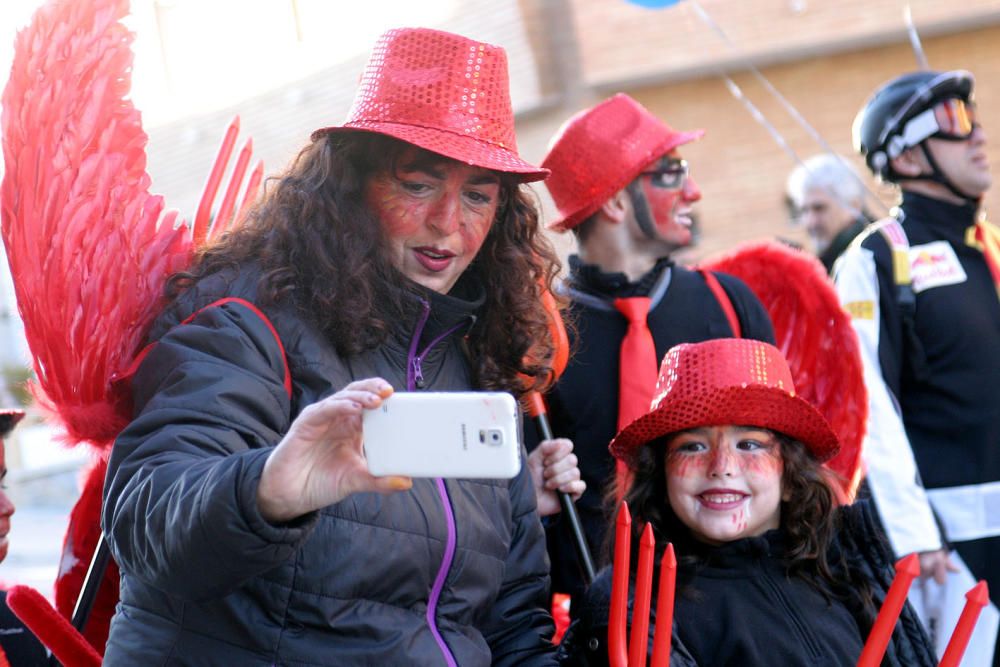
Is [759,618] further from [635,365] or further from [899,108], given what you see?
[899,108]

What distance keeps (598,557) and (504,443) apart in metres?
1.63

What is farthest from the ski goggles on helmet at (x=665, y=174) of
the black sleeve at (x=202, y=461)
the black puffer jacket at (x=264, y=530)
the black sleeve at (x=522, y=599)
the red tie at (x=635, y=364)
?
the black sleeve at (x=202, y=461)

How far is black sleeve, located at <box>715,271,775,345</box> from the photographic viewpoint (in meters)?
3.37

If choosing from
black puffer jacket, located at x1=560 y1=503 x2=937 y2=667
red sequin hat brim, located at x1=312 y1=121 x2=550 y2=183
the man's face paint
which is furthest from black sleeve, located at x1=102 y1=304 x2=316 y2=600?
the man's face paint

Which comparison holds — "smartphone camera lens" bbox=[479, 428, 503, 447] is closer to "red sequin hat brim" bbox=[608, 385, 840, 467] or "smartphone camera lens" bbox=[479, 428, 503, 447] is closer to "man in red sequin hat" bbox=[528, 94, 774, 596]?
"red sequin hat brim" bbox=[608, 385, 840, 467]

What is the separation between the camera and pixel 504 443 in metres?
1.51

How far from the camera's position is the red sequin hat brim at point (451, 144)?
6.71ft

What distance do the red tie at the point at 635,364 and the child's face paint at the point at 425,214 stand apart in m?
1.10

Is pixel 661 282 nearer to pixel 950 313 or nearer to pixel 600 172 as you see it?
pixel 600 172

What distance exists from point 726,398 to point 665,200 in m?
1.13

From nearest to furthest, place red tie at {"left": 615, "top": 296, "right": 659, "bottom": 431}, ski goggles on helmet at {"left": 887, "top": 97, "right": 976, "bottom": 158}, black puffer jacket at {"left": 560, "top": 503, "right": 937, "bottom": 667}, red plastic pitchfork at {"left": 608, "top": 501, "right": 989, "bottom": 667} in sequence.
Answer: red plastic pitchfork at {"left": 608, "top": 501, "right": 989, "bottom": 667}
black puffer jacket at {"left": 560, "top": 503, "right": 937, "bottom": 667}
red tie at {"left": 615, "top": 296, "right": 659, "bottom": 431}
ski goggles on helmet at {"left": 887, "top": 97, "right": 976, "bottom": 158}

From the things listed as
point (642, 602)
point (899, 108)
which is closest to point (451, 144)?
point (642, 602)

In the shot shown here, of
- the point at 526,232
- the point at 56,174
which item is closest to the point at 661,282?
the point at 526,232

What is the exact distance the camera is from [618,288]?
346 centimetres
